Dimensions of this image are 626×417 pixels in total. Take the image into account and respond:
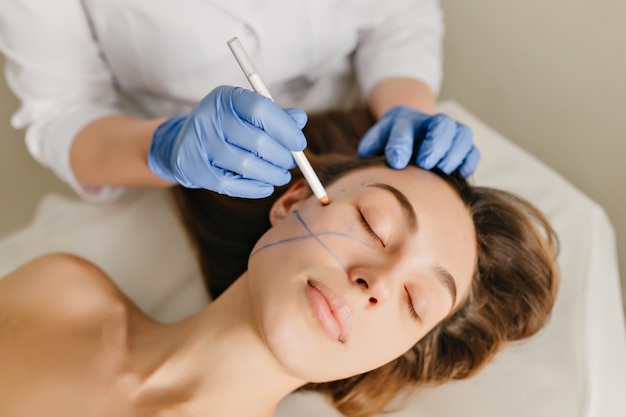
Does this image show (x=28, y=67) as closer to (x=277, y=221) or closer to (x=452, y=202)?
(x=277, y=221)

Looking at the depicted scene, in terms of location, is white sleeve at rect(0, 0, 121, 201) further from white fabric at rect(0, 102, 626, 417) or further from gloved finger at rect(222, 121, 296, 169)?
gloved finger at rect(222, 121, 296, 169)

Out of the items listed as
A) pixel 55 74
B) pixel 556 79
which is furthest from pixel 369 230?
pixel 556 79

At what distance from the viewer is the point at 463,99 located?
1903 millimetres

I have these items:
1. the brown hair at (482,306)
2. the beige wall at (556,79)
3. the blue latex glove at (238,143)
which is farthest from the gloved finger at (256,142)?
the beige wall at (556,79)

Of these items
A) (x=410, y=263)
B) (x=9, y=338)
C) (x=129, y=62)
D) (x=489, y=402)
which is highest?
(x=129, y=62)

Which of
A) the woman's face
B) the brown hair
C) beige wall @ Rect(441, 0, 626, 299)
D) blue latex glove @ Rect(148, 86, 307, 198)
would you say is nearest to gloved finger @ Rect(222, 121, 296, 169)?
blue latex glove @ Rect(148, 86, 307, 198)

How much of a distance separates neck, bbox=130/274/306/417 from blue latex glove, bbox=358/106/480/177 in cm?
34

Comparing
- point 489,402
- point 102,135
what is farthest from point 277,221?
point 489,402

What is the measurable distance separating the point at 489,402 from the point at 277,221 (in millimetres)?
513

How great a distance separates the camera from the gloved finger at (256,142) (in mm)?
890

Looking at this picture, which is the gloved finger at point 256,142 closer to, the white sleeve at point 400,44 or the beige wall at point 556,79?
the white sleeve at point 400,44

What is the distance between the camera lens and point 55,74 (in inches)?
48.2

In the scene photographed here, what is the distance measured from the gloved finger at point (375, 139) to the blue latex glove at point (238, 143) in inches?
10.8

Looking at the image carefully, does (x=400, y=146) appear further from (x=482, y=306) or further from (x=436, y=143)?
(x=482, y=306)
